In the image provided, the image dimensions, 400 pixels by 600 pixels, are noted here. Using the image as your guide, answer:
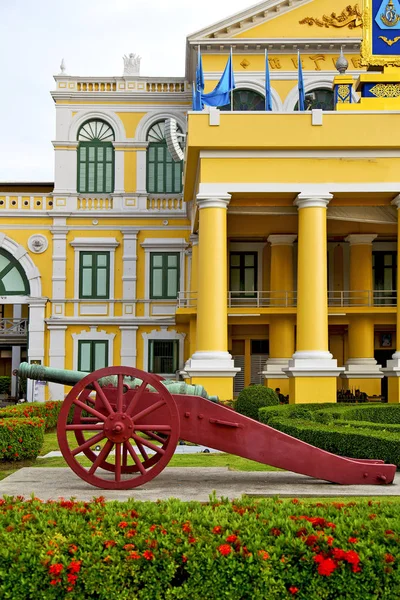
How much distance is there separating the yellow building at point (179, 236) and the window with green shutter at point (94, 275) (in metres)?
0.06

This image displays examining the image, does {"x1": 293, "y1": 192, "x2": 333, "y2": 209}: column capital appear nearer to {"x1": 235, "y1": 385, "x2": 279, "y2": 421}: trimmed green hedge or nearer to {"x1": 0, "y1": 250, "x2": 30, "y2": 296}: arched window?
{"x1": 235, "y1": 385, "x2": 279, "y2": 421}: trimmed green hedge

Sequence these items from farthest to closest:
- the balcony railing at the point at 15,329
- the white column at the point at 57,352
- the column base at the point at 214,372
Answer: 1. the balcony railing at the point at 15,329
2. the white column at the point at 57,352
3. the column base at the point at 214,372

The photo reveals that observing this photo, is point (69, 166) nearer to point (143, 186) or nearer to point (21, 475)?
point (143, 186)

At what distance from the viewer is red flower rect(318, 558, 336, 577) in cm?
654

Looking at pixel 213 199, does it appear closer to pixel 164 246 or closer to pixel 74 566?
pixel 164 246

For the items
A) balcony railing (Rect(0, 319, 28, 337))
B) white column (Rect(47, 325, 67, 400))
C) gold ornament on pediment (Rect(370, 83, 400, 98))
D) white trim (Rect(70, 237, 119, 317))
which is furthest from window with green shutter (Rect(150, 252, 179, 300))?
gold ornament on pediment (Rect(370, 83, 400, 98))

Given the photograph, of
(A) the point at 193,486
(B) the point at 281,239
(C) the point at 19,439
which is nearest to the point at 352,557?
(A) the point at 193,486

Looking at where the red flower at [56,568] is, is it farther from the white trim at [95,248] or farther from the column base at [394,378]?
the white trim at [95,248]

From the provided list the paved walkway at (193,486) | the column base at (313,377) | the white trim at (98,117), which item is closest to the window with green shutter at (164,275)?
the white trim at (98,117)

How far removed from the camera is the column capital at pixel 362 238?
107 feet

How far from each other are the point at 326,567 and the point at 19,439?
9591 millimetres

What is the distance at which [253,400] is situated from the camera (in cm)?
2386

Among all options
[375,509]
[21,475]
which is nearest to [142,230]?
[21,475]

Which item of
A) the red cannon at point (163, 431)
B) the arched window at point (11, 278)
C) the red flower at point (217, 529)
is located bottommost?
the red flower at point (217, 529)
